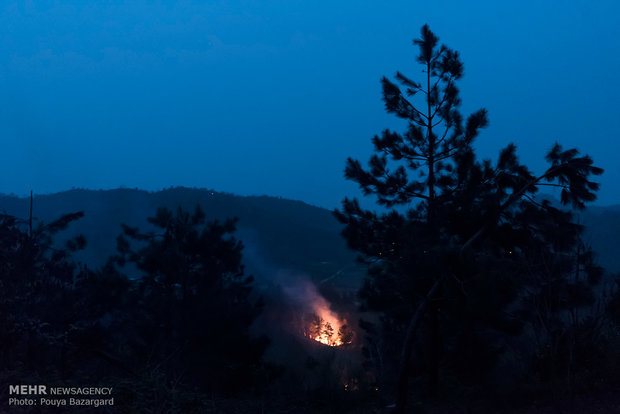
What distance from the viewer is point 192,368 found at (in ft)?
45.7

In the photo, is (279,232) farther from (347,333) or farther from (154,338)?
(154,338)

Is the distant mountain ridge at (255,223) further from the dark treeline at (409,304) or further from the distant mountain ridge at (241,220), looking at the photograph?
the dark treeline at (409,304)

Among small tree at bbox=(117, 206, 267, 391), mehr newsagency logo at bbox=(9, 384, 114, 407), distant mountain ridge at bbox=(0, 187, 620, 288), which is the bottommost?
mehr newsagency logo at bbox=(9, 384, 114, 407)

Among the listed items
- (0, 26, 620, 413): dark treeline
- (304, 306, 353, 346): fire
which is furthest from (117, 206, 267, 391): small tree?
(304, 306, 353, 346): fire

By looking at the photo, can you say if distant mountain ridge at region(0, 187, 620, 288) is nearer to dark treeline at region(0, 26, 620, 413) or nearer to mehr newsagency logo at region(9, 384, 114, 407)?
dark treeline at region(0, 26, 620, 413)

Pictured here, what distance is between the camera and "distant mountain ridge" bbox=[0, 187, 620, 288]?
182 ft

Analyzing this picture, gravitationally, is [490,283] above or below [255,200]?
below

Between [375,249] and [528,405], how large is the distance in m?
4.62

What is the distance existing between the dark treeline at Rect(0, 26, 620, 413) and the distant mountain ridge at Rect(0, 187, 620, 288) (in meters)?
30.1

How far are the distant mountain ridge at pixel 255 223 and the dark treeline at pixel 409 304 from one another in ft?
98.9

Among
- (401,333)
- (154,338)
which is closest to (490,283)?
(401,333)

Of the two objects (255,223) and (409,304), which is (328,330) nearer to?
(409,304)

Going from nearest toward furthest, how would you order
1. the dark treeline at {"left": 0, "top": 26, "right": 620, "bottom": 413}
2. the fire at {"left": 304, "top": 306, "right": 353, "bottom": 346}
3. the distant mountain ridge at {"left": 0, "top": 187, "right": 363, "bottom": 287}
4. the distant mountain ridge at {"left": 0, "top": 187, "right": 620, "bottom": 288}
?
the dark treeline at {"left": 0, "top": 26, "right": 620, "bottom": 413} → the fire at {"left": 304, "top": 306, "right": 353, "bottom": 346} → the distant mountain ridge at {"left": 0, "top": 187, "right": 620, "bottom": 288} → the distant mountain ridge at {"left": 0, "top": 187, "right": 363, "bottom": 287}

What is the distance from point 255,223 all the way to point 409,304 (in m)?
63.4
